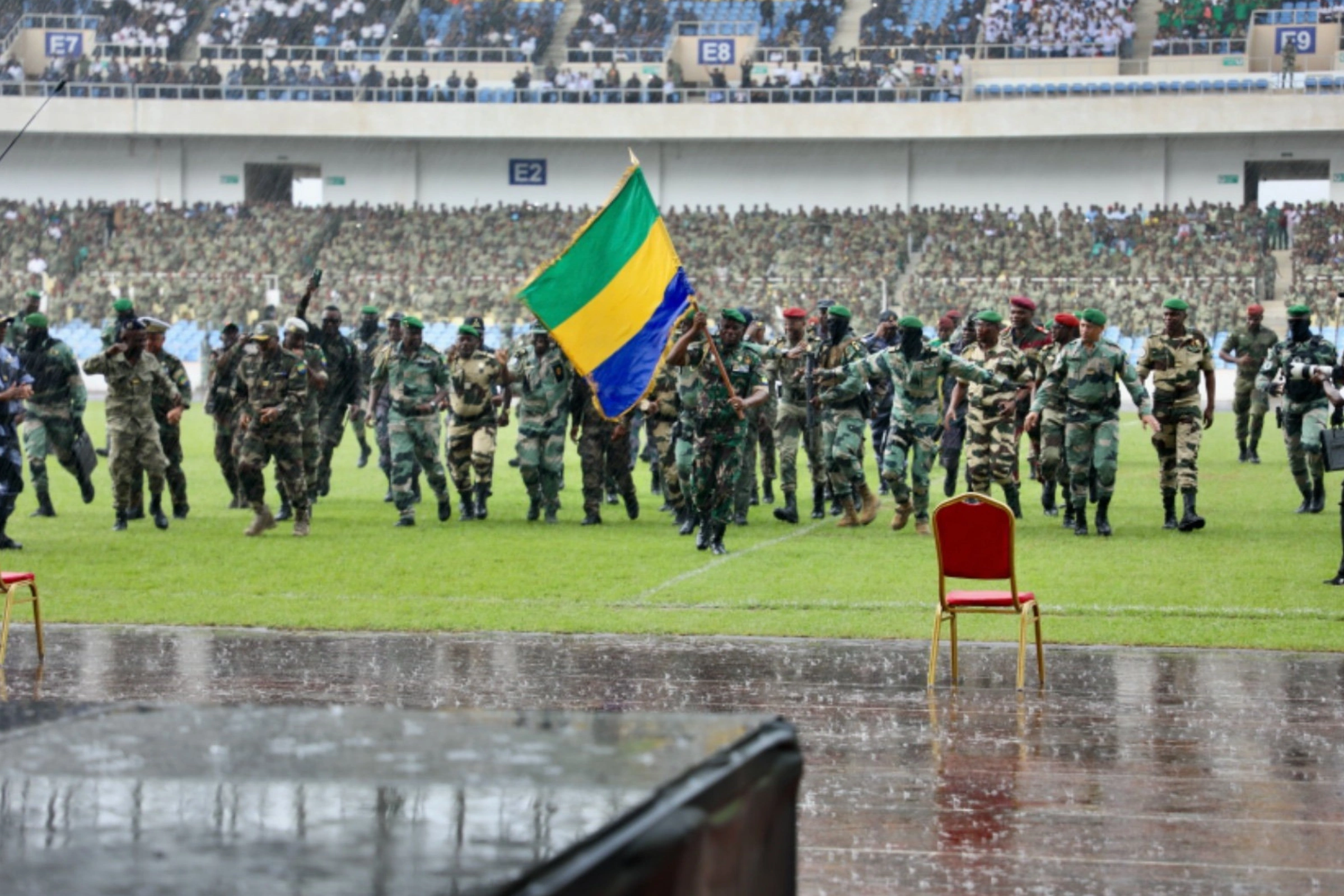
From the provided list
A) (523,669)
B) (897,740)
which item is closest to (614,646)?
(523,669)

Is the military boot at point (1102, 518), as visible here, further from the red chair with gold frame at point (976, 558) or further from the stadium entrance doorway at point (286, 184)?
the stadium entrance doorway at point (286, 184)

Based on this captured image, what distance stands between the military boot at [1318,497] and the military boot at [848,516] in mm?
4323

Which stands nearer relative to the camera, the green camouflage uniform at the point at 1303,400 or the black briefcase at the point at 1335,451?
the black briefcase at the point at 1335,451

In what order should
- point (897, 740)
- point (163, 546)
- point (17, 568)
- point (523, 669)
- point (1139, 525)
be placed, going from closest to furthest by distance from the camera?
point (897, 740)
point (523, 669)
point (17, 568)
point (163, 546)
point (1139, 525)

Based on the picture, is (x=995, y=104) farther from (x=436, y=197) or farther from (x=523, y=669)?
(x=523, y=669)

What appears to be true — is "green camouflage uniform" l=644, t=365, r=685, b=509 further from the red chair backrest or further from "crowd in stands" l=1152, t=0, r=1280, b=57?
"crowd in stands" l=1152, t=0, r=1280, b=57

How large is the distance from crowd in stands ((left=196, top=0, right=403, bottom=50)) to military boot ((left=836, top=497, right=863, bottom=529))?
39800mm

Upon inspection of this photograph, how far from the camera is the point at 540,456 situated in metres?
15.5

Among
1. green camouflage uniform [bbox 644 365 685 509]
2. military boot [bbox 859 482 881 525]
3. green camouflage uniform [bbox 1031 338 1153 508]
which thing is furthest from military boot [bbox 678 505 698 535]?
green camouflage uniform [bbox 1031 338 1153 508]

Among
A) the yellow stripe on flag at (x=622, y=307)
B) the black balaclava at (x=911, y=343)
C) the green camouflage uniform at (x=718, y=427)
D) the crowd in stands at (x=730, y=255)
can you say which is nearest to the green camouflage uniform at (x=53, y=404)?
the yellow stripe on flag at (x=622, y=307)

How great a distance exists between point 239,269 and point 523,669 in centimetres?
3840

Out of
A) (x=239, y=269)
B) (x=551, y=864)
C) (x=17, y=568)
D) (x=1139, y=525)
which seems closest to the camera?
(x=551, y=864)

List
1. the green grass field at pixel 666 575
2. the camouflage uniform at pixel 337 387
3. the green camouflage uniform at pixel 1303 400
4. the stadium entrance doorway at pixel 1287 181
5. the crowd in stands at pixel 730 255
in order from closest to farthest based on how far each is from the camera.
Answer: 1. the green grass field at pixel 666 575
2. the green camouflage uniform at pixel 1303 400
3. the camouflage uniform at pixel 337 387
4. the crowd in stands at pixel 730 255
5. the stadium entrance doorway at pixel 1287 181

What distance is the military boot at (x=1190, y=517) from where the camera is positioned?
14258 millimetres
